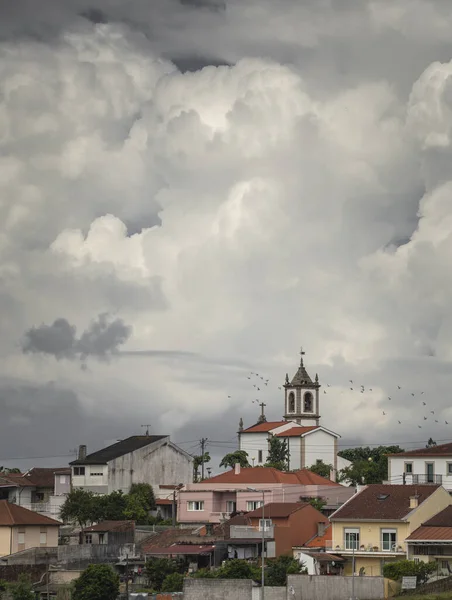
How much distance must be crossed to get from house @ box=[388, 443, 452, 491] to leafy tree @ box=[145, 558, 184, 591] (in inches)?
1018

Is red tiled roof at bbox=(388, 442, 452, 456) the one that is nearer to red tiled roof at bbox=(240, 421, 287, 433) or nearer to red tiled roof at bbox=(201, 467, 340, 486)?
red tiled roof at bbox=(201, 467, 340, 486)

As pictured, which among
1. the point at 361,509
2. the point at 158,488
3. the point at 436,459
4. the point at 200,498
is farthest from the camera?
the point at 158,488

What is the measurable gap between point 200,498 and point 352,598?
3734cm

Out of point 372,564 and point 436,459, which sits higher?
point 436,459

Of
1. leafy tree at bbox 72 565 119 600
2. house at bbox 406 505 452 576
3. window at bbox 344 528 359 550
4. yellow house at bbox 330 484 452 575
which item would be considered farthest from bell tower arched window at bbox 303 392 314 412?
leafy tree at bbox 72 565 119 600

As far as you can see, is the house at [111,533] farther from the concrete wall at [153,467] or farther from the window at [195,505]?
the concrete wall at [153,467]

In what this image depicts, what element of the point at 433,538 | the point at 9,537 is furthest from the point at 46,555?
the point at 433,538

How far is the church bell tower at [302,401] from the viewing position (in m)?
165

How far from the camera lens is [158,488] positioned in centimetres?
12888

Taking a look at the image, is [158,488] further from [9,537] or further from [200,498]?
[9,537]

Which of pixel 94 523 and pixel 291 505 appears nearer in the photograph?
pixel 291 505

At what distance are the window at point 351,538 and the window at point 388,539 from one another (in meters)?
2.01

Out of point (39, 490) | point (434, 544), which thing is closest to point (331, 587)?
point (434, 544)

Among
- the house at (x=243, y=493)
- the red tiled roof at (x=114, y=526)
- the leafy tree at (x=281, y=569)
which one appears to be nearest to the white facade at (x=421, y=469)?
the house at (x=243, y=493)
